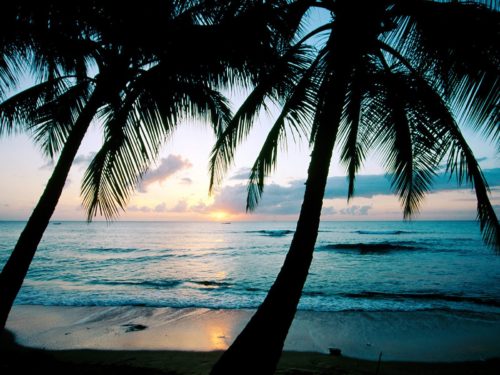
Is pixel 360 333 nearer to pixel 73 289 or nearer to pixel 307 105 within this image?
pixel 307 105

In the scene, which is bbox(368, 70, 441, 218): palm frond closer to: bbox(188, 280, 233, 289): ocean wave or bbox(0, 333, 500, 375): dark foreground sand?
bbox(0, 333, 500, 375): dark foreground sand

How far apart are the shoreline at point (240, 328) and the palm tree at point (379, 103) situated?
3524 millimetres

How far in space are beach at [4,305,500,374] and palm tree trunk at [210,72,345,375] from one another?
260 centimetres

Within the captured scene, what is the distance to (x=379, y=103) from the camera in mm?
3629

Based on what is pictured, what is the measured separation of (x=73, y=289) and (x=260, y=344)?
12.3 metres

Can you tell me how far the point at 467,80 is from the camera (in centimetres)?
238

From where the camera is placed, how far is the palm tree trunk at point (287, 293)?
2.41 metres

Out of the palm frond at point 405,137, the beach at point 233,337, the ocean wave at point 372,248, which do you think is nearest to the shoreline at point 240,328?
the beach at point 233,337

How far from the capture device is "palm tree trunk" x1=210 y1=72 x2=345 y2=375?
2406 mm

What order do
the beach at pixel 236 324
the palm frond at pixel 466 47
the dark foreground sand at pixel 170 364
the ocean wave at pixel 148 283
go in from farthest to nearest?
the ocean wave at pixel 148 283, the beach at pixel 236 324, the dark foreground sand at pixel 170 364, the palm frond at pixel 466 47

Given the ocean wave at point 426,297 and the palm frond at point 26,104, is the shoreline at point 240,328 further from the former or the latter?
the palm frond at point 26,104

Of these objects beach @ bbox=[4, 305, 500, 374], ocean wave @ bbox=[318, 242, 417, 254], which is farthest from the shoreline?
ocean wave @ bbox=[318, 242, 417, 254]

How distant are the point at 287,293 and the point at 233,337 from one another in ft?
14.9

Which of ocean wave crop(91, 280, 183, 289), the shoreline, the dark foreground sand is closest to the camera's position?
the dark foreground sand
